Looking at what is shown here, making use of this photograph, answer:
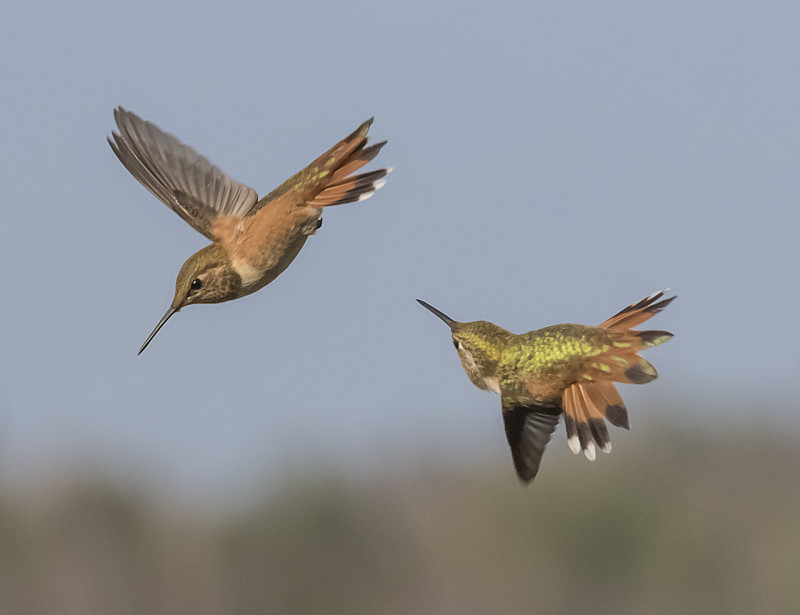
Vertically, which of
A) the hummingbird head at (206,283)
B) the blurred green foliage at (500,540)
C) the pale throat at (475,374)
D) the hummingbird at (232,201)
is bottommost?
the blurred green foliage at (500,540)

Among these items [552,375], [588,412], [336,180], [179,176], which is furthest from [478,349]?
[179,176]

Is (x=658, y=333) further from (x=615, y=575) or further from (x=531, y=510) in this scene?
(x=615, y=575)

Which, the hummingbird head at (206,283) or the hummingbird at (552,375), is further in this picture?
the hummingbird at (552,375)

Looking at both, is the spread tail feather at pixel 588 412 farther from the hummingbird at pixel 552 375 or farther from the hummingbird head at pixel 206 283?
the hummingbird head at pixel 206 283

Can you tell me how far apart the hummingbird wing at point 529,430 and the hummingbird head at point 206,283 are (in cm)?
86

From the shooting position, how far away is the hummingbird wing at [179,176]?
330cm

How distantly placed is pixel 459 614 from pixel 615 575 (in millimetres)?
6119

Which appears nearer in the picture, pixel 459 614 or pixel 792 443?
pixel 459 614

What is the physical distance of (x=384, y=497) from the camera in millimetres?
43094

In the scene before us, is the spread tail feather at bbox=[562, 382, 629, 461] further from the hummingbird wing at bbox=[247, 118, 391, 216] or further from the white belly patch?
the white belly patch

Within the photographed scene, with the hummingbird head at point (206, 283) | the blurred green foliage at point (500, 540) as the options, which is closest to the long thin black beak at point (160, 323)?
the hummingbird head at point (206, 283)

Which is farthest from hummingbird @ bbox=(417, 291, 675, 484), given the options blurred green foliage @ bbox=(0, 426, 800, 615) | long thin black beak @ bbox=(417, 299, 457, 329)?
blurred green foliage @ bbox=(0, 426, 800, 615)

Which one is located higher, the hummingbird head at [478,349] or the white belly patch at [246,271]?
the white belly patch at [246,271]

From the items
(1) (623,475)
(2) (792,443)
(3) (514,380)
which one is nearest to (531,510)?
(1) (623,475)
